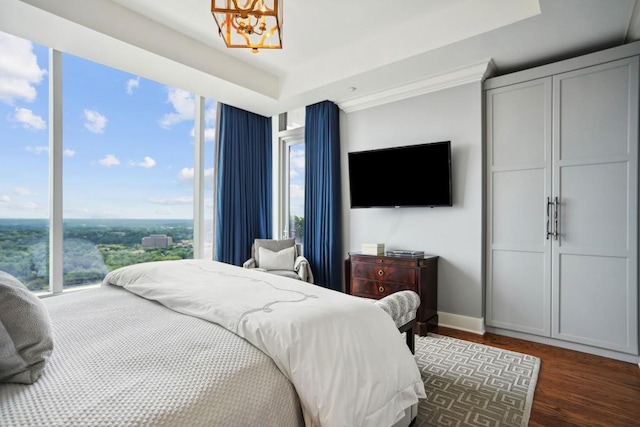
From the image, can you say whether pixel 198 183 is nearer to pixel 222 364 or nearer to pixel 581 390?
pixel 222 364

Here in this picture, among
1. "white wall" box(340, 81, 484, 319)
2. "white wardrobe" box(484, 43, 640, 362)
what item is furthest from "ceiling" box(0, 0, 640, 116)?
"white wardrobe" box(484, 43, 640, 362)

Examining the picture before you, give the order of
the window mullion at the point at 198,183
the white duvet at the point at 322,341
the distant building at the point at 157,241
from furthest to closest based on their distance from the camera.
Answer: the window mullion at the point at 198,183, the distant building at the point at 157,241, the white duvet at the point at 322,341

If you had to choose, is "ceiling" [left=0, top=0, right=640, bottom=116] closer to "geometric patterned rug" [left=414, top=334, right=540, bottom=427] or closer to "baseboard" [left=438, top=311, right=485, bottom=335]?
"baseboard" [left=438, top=311, right=485, bottom=335]

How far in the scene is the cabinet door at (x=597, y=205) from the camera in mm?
2625

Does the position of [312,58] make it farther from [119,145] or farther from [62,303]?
[62,303]

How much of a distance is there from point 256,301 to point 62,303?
1.12m

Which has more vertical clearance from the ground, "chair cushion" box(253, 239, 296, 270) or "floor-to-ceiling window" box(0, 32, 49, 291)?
"floor-to-ceiling window" box(0, 32, 49, 291)

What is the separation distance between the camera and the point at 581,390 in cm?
221

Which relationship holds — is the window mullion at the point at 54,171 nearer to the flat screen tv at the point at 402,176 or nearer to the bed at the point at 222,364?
the bed at the point at 222,364

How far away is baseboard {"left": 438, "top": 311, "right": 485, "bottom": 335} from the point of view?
3264mm

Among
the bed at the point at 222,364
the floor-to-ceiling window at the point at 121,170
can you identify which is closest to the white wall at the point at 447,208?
the bed at the point at 222,364

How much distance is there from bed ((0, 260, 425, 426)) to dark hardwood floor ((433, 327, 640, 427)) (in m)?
1.01

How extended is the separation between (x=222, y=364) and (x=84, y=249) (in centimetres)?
308

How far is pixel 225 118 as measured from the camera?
4.42 m
